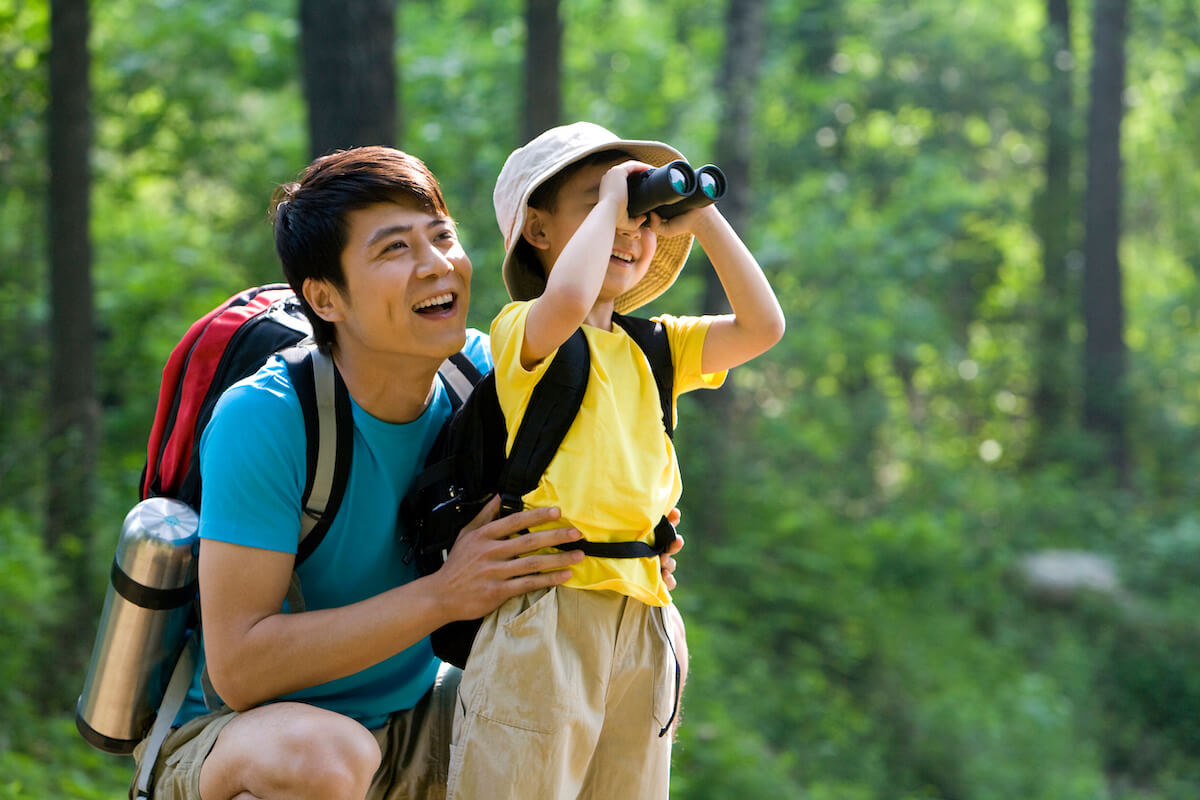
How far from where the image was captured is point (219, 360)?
2.51 metres

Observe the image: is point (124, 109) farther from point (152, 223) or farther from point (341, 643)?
point (341, 643)

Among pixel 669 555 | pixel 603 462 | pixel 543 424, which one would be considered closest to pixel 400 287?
pixel 543 424

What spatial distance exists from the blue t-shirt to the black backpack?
0.20ft

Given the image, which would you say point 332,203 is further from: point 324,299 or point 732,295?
point 732,295

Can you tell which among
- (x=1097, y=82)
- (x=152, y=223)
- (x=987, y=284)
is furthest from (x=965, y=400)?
(x=152, y=223)

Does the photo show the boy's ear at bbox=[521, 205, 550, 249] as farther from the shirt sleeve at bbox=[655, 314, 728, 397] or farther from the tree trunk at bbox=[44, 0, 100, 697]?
the tree trunk at bbox=[44, 0, 100, 697]

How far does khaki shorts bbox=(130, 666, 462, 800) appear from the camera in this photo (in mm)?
2312

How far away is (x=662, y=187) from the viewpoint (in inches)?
84.5

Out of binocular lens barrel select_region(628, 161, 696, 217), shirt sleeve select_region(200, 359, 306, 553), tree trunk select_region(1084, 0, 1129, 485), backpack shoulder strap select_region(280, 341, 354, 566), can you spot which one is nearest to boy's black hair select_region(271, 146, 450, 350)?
backpack shoulder strap select_region(280, 341, 354, 566)

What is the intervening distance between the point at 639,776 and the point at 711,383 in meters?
0.83

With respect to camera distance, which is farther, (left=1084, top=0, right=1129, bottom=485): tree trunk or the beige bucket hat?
(left=1084, top=0, right=1129, bottom=485): tree trunk

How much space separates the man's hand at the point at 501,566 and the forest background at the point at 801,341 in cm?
282

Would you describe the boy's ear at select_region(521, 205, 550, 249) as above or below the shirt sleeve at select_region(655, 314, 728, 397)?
above

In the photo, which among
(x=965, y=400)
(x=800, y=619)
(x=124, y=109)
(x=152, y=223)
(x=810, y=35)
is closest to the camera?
(x=800, y=619)
